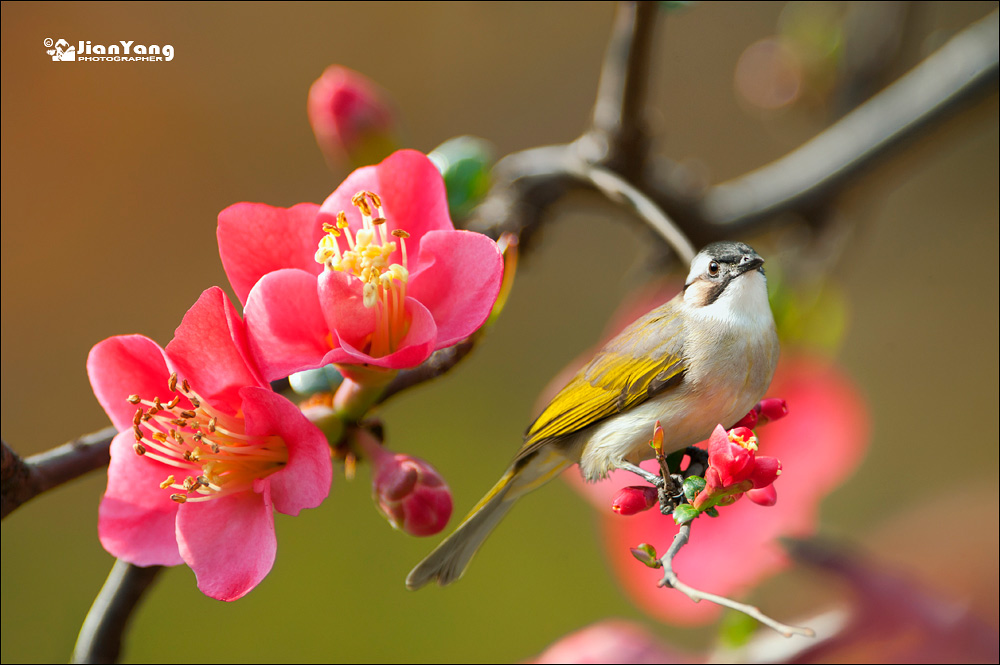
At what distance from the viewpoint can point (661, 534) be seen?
541 mm

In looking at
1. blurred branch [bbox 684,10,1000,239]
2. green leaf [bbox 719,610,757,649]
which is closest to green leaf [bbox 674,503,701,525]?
green leaf [bbox 719,610,757,649]

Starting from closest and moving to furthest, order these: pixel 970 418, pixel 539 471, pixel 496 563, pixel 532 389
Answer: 1. pixel 539 471
2. pixel 496 563
3. pixel 970 418
4. pixel 532 389

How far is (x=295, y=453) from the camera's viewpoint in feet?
1.01


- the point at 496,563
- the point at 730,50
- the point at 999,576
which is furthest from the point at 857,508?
the point at 730,50

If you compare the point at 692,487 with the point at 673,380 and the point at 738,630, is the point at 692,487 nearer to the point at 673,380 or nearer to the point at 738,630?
the point at 673,380

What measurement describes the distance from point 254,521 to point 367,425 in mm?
101

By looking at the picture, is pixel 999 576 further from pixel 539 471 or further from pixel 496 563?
pixel 496 563

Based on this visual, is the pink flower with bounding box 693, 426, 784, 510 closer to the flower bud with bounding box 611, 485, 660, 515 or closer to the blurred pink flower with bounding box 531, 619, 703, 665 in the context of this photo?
the flower bud with bounding box 611, 485, 660, 515

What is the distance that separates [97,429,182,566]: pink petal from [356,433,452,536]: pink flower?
9 centimetres

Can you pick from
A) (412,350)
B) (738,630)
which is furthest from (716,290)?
(738,630)

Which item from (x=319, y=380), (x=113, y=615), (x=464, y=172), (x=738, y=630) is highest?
(x=464, y=172)

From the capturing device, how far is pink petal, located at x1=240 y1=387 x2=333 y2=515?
30cm

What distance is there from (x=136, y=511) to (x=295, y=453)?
9 centimetres

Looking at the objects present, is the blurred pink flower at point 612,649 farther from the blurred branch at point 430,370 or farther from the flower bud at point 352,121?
the flower bud at point 352,121
